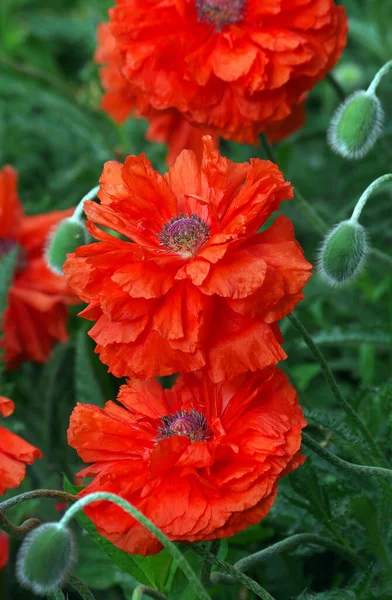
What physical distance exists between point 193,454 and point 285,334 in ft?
2.01

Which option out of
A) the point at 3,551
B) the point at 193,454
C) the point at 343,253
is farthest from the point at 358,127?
the point at 3,551

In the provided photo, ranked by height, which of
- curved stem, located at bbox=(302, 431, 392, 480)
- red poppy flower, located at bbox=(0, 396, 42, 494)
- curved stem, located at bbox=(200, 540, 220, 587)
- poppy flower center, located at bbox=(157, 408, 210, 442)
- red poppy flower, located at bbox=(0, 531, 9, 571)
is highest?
curved stem, located at bbox=(302, 431, 392, 480)

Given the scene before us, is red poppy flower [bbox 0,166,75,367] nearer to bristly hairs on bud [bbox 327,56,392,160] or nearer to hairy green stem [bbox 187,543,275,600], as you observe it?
bristly hairs on bud [bbox 327,56,392,160]

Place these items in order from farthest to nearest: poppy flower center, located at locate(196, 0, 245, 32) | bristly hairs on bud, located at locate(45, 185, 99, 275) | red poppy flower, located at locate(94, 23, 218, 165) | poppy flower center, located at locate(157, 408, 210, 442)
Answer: red poppy flower, located at locate(94, 23, 218, 165) → poppy flower center, located at locate(196, 0, 245, 32) → bristly hairs on bud, located at locate(45, 185, 99, 275) → poppy flower center, located at locate(157, 408, 210, 442)

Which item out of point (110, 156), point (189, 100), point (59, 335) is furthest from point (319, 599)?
point (110, 156)

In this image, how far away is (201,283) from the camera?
1126 mm

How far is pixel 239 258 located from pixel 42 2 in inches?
119

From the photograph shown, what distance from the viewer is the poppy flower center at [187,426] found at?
1.25m

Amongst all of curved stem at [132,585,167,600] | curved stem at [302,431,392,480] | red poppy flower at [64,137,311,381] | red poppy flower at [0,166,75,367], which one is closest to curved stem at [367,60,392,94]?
red poppy flower at [64,137,311,381]

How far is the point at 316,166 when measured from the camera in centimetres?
278

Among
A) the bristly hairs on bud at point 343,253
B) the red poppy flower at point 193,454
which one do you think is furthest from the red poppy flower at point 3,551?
the bristly hairs on bud at point 343,253

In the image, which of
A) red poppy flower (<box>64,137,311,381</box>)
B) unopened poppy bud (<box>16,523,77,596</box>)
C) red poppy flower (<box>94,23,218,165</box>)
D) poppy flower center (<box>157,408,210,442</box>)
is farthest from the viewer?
red poppy flower (<box>94,23,218,165</box>)

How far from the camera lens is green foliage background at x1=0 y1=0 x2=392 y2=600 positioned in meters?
1.34

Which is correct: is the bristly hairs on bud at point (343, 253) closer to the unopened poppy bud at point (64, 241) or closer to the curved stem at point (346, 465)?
the curved stem at point (346, 465)
